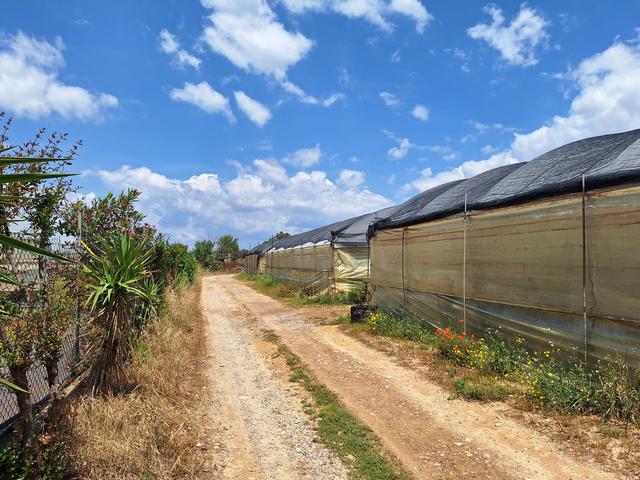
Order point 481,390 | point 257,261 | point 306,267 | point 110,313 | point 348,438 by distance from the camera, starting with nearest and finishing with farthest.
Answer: point 348,438, point 110,313, point 481,390, point 306,267, point 257,261

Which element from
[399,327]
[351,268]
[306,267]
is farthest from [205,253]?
[399,327]

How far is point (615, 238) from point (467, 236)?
2969mm

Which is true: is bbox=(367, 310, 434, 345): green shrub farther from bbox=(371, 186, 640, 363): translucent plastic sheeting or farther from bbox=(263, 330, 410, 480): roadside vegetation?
bbox=(263, 330, 410, 480): roadside vegetation

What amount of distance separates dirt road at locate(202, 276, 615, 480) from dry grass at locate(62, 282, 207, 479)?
16.1 inches

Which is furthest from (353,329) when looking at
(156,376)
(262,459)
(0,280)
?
(0,280)

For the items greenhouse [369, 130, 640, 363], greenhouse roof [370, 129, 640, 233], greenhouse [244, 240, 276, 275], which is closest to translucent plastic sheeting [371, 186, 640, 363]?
greenhouse [369, 130, 640, 363]

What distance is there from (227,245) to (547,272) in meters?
65.2

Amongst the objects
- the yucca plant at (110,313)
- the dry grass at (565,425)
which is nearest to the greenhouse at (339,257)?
the dry grass at (565,425)

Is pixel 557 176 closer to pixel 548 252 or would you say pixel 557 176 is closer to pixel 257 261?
pixel 548 252

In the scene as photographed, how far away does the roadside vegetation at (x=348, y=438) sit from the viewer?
398 cm

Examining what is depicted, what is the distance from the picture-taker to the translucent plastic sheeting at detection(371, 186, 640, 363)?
5.39 m

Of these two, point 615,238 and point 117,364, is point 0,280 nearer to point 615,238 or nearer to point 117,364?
point 117,364

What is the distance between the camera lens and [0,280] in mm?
2373

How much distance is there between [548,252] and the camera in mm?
6461
